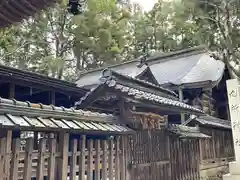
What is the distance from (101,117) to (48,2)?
6.58 ft

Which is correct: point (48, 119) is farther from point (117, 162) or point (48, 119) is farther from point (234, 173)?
point (234, 173)

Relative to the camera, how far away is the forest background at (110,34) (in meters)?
16.2

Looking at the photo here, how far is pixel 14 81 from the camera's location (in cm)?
714

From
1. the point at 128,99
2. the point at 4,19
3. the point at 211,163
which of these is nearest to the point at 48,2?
the point at 4,19

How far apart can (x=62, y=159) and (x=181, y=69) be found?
1363cm

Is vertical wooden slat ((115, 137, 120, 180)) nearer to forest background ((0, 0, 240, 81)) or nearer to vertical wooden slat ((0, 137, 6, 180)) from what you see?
vertical wooden slat ((0, 137, 6, 180))

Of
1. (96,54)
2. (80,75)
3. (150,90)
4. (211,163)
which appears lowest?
(211,163)

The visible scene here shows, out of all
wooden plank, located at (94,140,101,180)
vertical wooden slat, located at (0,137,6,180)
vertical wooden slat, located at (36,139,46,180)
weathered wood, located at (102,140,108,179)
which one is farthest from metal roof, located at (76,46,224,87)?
vertical wooden slat, located at (0,137,6,180)

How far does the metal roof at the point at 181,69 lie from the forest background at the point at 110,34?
0.87m

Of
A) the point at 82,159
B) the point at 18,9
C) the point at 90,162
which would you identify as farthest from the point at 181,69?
the point at 18,9

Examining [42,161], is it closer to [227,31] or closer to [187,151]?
[187,151]

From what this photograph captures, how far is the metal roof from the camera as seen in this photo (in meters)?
13.2

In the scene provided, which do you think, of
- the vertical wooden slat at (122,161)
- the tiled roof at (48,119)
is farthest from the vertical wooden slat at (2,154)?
the vertical wooden slat at (122,161)

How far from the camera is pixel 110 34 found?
79.3 ft
